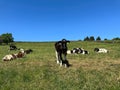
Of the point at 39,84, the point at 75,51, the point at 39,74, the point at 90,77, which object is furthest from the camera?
the point at 75,51

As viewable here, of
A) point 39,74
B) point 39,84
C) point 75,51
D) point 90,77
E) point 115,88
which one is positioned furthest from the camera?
point 75,51

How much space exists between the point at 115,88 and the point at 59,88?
2430 mm

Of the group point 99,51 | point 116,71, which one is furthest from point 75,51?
point 116,71

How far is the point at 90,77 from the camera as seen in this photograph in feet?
42.7

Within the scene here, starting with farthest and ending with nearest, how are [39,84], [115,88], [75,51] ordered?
[75,51] < [39,84] < [115,88]

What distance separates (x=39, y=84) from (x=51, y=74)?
204 cm

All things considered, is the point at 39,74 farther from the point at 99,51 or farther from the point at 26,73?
the point at 99,51

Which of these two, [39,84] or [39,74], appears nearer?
[39,84]

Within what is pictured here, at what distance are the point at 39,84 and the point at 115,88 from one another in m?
3.53

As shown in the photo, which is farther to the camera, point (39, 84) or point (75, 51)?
point (75, 51)

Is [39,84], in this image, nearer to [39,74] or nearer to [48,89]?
[48,89]

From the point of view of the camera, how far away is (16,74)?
14.4m

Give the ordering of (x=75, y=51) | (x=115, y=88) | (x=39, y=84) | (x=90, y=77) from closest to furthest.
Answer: (x=115, y=88), (x=39, y=84), (x=90, y=77), (x=75, y=51)

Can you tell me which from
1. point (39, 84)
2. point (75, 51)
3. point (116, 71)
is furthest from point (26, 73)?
point (75, 51)
